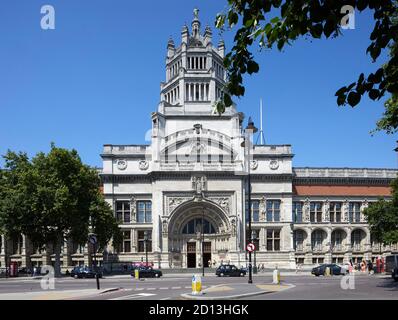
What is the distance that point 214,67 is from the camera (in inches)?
2923

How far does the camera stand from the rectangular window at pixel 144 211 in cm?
6638

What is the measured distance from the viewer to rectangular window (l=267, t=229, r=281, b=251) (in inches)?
2640

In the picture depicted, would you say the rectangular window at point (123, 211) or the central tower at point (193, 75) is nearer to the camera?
the rectangular window at point (123, 211)

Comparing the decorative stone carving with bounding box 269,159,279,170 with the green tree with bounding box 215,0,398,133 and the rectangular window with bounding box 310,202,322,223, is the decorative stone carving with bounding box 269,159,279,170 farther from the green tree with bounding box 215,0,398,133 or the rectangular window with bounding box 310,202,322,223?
the green tree with bounding box 215,0,398,133

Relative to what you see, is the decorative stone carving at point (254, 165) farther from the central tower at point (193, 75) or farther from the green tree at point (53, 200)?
the green tree at point (53, 200)

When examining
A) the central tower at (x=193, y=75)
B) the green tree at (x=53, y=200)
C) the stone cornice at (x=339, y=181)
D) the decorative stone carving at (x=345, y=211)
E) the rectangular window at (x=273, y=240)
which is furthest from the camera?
the central tower at (x=193, y=75)

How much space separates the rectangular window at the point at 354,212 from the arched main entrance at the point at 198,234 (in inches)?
727

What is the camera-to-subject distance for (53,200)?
162 feet

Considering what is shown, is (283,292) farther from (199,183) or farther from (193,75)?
(193,75)

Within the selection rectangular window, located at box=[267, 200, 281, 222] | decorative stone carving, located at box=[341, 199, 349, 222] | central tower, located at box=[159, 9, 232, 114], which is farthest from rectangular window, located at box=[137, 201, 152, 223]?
decorative stone carving, located at box=[341, 199, 349, 222]

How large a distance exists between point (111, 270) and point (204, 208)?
45.7 ft

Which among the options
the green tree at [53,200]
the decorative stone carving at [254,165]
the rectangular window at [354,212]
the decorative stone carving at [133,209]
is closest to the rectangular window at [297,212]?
the rectangular window at [354,212]

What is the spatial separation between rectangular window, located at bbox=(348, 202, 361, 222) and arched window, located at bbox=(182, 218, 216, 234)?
19.8 meters
